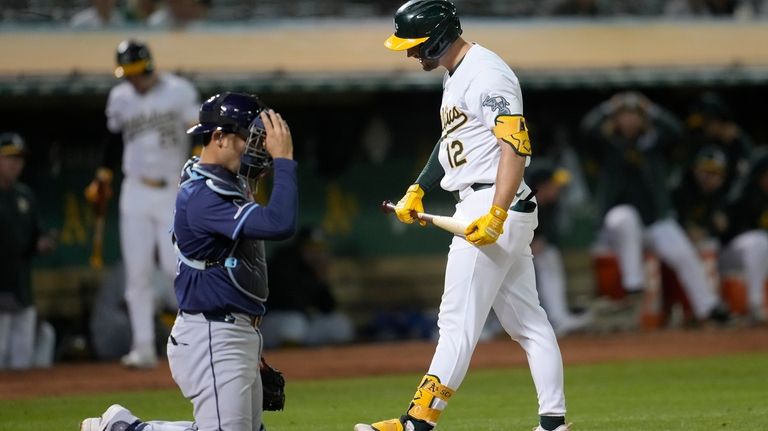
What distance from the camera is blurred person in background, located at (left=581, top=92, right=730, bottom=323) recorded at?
42.1ft

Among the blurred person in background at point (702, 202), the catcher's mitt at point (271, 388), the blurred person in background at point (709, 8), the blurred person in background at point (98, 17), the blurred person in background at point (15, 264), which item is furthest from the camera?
the blurred person in background at point (709, 8)

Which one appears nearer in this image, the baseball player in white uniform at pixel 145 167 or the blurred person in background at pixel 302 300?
the baseball player in white uniform at pixel 145 167

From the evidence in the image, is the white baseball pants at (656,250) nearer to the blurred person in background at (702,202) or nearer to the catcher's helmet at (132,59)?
the blurred person in background at (702,202)

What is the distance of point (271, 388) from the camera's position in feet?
17.7

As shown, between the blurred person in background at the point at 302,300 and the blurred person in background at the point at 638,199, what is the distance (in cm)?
257

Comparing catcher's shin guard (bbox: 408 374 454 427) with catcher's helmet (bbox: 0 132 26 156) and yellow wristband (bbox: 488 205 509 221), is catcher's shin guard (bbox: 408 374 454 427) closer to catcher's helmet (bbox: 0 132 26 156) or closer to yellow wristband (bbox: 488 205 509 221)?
yellow wristband (bbox: 488 205 509 221)

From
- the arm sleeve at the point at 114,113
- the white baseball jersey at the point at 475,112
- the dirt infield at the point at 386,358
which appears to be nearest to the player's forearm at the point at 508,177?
the white baseball jersey at the point at 475,112

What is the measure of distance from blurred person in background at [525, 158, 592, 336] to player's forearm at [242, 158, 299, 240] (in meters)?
8.08

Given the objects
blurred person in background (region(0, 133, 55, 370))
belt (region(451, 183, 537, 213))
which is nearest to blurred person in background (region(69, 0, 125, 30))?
blurred person in background (region(0, 133, 55, 370))

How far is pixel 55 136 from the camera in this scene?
12.9 meters

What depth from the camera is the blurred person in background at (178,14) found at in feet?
41.5

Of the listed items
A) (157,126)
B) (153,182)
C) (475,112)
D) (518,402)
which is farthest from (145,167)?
(475,112)

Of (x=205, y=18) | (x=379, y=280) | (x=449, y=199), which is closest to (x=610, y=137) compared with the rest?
(x=449, y=199)

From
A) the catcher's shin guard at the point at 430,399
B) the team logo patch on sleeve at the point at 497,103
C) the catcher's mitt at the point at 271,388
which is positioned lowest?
the catcher's shin guard at the point at 430,399
